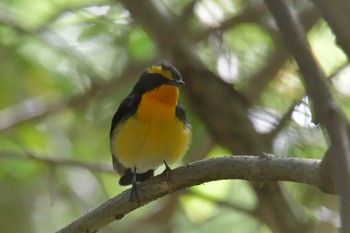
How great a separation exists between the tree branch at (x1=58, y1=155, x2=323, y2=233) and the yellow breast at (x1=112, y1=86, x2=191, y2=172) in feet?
1.98

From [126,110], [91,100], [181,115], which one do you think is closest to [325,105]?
[181,115]

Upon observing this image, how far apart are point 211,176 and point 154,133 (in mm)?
1045

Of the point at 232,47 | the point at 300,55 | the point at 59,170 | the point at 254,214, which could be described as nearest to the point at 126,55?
the point at 232,47

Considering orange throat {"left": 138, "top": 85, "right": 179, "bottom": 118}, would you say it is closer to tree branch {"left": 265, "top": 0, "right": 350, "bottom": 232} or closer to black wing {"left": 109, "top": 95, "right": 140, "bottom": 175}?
black wing {"left": 109, "top": 95, "right": 140, "bottom": 175}

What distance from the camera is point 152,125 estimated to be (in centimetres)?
366

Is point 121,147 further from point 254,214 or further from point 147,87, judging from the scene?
point 254,214

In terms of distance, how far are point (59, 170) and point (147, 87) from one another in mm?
2194

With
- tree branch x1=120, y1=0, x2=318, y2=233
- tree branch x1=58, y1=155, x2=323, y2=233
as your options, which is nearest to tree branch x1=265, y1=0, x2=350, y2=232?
tree branch x1=58, y1=155, x2=323, y2=233

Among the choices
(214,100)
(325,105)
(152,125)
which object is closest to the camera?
(325,105)

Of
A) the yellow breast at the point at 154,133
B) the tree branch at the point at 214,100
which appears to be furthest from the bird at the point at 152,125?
the tree branch at the point at 214,100

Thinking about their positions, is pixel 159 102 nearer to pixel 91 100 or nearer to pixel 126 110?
pixel 126 110

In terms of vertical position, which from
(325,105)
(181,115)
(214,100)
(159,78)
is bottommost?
(214,100)

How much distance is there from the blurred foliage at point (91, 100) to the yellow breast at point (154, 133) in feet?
1.97

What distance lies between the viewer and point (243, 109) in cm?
430
